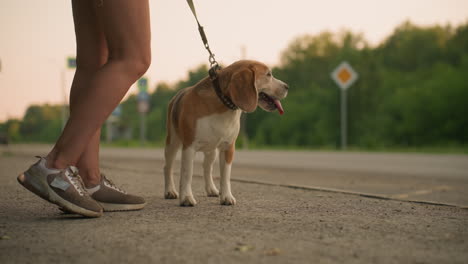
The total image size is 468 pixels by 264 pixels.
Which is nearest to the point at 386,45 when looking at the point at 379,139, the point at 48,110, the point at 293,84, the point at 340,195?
the point at 293,84

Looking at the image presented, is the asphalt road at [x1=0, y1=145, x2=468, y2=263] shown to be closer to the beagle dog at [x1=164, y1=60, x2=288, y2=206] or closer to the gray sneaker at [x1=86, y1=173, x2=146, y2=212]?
the gray sneaker at [x1=86, y1=173, x2=146, y2=212]

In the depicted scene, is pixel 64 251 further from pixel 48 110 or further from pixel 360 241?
pixel 48 110

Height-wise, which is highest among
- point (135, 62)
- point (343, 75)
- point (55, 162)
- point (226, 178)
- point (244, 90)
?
point (343, 75)

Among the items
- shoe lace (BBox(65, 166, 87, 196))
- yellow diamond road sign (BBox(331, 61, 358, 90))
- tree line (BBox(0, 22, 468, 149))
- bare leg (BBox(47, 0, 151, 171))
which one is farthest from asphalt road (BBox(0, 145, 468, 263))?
tree line (BBox(0, 22, 468, 149))

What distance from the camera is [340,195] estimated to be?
4.95 metres

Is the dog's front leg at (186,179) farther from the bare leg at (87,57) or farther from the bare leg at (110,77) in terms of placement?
the bare leg at (110,77)

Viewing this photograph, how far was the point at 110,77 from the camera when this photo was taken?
343 centimetres

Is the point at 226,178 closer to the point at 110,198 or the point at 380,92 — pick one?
the point at 110,198

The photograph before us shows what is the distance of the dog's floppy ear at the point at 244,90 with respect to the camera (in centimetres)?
401

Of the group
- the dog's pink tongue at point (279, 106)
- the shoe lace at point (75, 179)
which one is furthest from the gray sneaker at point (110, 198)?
the dog's pink tongue at point (279, 106)

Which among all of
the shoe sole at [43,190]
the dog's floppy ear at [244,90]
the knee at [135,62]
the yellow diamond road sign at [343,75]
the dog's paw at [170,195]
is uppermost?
the yellow diamond road sign at [343,75]

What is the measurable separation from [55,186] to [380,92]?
42.3 meters

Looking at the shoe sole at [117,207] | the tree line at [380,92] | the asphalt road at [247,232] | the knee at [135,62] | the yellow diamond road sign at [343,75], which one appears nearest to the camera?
the asphalt road at [247,232]

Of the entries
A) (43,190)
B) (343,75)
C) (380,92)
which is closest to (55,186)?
(43,190)
